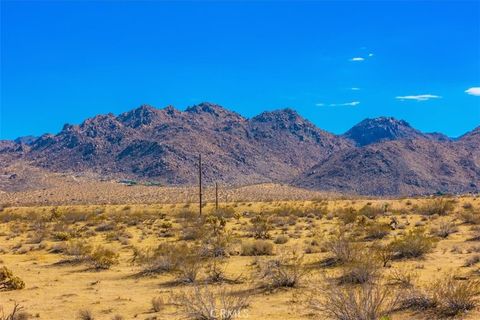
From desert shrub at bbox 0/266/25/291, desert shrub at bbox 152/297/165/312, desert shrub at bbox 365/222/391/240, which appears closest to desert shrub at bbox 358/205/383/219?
desert shrub at bbox 365/222/391/240

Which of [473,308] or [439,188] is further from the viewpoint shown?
[439,188]

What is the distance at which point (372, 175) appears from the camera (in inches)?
5453

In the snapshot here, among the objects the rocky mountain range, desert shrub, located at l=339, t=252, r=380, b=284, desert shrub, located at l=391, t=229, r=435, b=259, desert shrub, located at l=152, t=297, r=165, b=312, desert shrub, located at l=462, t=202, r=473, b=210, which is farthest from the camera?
the rocky mountain range

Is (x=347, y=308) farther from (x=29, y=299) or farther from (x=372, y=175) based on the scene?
(x=372, y=175)

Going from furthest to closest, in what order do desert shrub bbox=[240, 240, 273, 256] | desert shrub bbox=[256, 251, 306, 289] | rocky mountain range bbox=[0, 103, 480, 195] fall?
rocky mountain range bbox=[0, 103, 480, 195] < desert shrub bbox=[240, 240, 273, 256] < desert shrub bbox=[256, 251, 306, 289]

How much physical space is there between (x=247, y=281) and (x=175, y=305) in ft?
11.2

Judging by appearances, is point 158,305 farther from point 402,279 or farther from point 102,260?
point 102,260

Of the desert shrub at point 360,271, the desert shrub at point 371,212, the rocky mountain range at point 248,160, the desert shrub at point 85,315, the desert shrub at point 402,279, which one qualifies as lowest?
the desert shrub at point 85,315

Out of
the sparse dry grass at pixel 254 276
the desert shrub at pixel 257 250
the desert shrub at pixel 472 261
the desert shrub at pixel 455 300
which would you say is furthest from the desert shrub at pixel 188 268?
the desert shrub at pixel 472 261

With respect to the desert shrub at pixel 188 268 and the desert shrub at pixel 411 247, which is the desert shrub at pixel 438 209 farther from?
the desert shrub at pixel 188 268

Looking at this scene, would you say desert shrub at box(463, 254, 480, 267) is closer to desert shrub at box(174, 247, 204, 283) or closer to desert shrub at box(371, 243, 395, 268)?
desert shrub at box(371, 243, 395, 268)

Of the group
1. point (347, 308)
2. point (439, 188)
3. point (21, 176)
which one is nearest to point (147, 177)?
point (21, 176)

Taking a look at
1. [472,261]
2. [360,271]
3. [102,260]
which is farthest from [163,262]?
[472,261]

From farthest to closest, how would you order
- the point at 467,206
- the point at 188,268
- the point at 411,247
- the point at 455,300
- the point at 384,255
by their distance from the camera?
the point at 467,206
the point at 411,247
the point at 384,255
the point at 188,268
the point at 455,300
